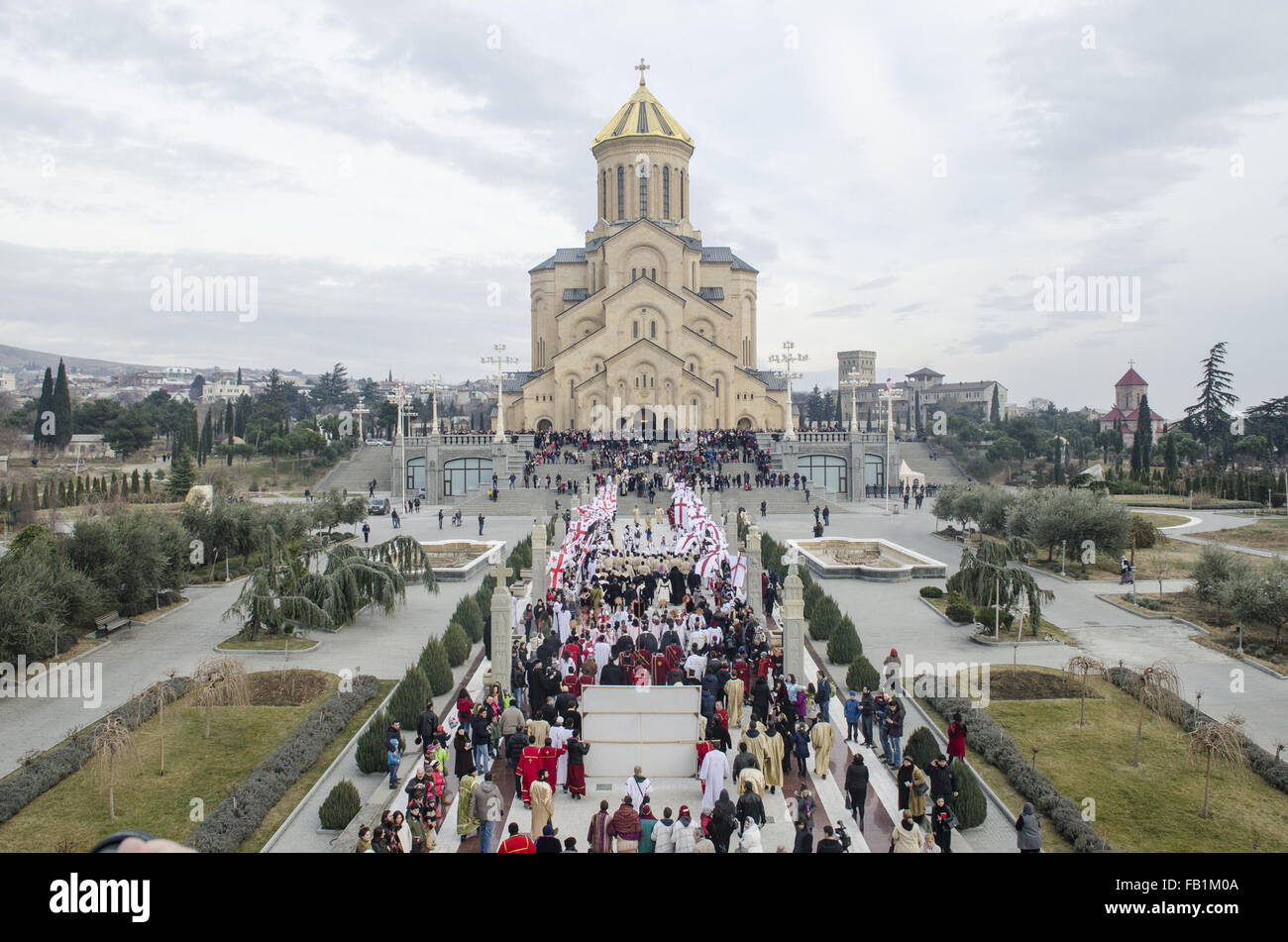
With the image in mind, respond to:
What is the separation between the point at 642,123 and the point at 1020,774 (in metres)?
50.5

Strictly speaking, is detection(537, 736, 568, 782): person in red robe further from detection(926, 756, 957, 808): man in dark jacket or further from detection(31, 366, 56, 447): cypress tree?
detection(31, 366, 56, 447): cypress tree

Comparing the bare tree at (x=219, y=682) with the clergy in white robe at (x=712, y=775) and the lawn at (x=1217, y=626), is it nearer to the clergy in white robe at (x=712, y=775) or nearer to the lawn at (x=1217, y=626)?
the clergy in white robe at (x=712, y=775)

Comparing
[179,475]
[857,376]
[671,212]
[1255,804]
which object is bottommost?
[1255,804]

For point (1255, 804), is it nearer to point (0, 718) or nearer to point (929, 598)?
point (929, 598)

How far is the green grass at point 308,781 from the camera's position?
995 cm

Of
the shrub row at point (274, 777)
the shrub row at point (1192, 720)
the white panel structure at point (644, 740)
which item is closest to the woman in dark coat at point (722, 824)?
the white panel structure at point (644, 740)

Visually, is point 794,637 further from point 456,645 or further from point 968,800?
point 456,645

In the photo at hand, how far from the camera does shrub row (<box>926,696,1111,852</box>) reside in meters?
9.60

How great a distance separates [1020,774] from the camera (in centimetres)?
1123

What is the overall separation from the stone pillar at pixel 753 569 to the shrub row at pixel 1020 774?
7.03 m
